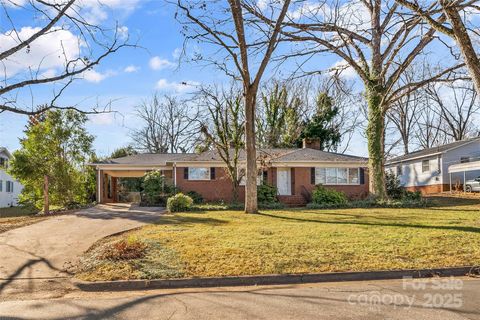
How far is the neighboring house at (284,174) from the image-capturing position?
2653cm

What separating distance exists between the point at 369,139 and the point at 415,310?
18150 mm

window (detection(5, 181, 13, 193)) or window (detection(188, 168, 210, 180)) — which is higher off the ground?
window (detection(188, 168, 210, 180))

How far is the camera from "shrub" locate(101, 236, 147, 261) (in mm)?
8938

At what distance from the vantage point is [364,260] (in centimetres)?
870

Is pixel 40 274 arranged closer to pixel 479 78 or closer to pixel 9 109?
pixel 9 109

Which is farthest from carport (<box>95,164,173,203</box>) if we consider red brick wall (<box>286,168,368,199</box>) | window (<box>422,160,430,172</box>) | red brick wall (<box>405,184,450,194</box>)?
window (<box>422,160,430,172</box>)

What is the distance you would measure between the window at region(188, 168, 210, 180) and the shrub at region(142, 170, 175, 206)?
2.02 meters

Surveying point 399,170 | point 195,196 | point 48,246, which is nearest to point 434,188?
point 399,170

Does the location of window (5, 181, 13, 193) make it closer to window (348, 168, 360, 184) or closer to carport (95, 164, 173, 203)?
carport (95, 164, 173, 203)

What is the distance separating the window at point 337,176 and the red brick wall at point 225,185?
0.45 meters

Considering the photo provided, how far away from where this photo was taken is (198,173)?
26.8m

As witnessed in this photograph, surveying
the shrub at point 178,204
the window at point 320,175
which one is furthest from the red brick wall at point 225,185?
the shrub at point 178,204

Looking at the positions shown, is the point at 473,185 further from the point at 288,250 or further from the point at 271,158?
the point at 288,250

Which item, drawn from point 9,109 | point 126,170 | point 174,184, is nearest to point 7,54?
point 9,109
